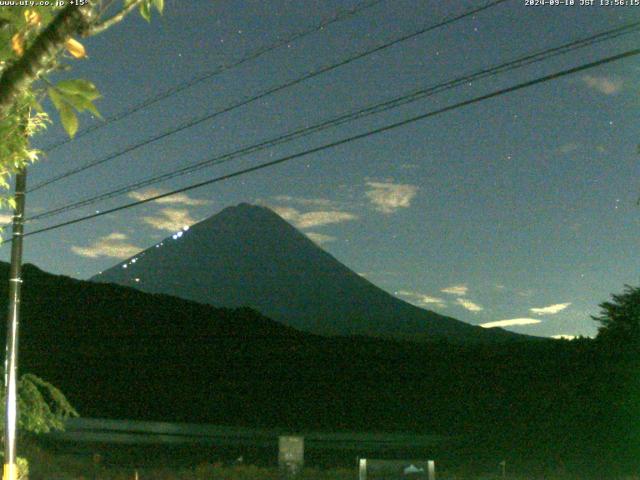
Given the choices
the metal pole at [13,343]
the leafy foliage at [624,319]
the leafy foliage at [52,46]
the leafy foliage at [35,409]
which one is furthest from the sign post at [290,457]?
the leafy foliage at [624,319]

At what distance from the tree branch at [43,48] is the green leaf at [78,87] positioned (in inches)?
5.1

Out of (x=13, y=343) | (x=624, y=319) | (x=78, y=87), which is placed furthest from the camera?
(x=624, y=319)

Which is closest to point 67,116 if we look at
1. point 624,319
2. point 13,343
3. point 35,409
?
point 13,343

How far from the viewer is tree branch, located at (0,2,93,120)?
323 cm

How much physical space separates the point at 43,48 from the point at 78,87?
A: 7.4 inches

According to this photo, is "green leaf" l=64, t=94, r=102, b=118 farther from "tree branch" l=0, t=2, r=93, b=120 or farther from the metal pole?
the metal pole

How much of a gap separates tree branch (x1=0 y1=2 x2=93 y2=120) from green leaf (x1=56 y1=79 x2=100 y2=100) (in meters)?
0.13

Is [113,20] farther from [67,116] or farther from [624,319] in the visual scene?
[624,319]

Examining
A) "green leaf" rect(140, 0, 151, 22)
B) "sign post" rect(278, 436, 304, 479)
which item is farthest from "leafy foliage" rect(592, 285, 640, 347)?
"green leaf" rect(140, 0, 151, 22)

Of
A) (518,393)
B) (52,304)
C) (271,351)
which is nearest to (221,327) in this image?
(271,351)

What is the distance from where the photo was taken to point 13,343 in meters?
15.0

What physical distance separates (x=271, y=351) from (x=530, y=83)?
367 ft

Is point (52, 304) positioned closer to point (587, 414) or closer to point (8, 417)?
point (587, 414)

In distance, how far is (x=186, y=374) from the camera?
356 feet
